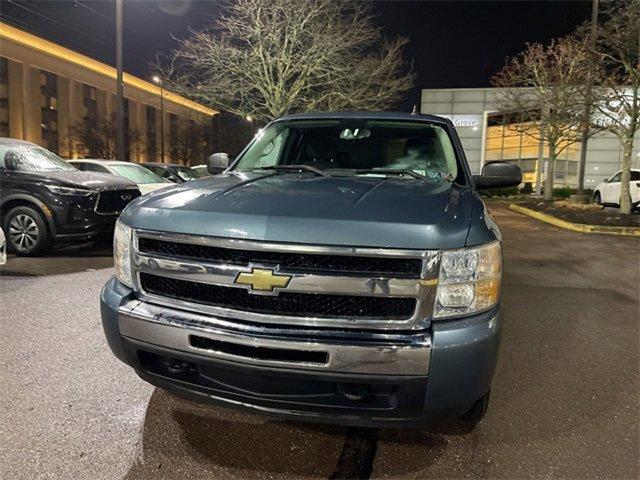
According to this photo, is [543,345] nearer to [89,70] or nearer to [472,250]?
[472,250]

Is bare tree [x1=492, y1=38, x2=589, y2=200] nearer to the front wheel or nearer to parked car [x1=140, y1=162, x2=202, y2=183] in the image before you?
the front wheel

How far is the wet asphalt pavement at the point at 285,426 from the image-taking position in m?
2.48

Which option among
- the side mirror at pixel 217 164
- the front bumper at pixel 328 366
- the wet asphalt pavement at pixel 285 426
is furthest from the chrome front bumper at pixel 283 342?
the side mirror at pixel 217 164

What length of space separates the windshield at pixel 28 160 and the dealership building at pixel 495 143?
97.6ft

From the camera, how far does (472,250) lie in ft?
7.08

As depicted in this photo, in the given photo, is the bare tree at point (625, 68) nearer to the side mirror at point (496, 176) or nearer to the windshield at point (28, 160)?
the side mirror at point (496, 176)

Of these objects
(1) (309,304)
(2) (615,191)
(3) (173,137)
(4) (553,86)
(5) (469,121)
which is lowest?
(1) (309,304)

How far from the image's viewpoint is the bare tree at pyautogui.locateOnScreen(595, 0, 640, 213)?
12977 mm

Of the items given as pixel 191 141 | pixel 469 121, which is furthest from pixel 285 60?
pixel 191 141

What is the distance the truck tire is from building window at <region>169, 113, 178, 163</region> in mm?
50467

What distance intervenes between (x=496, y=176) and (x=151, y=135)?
195ft

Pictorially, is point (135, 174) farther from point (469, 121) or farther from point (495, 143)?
point (495, 143)

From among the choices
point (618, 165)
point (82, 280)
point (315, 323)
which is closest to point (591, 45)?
point (82, 280)

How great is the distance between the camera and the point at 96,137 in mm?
40406
